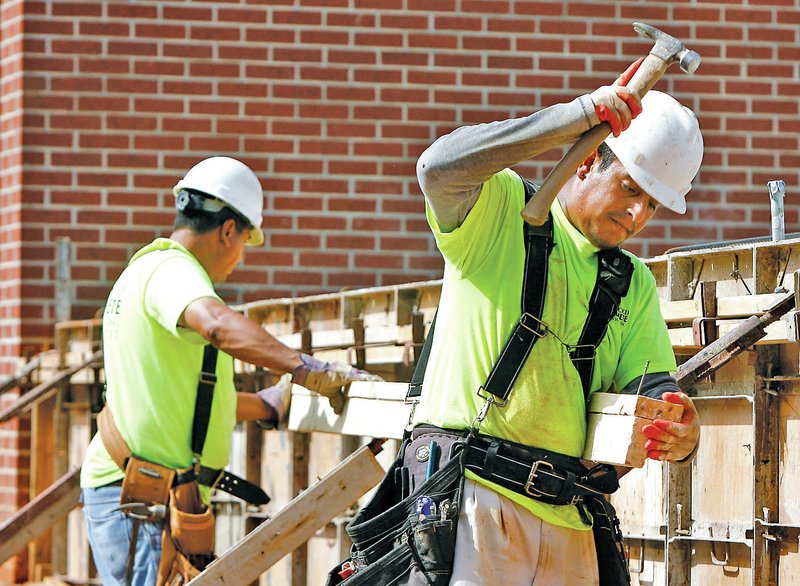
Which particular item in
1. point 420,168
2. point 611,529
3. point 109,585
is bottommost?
point 109,585

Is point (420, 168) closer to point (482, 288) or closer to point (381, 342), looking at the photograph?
point (482, 288)

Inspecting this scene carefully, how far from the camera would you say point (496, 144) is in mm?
3359

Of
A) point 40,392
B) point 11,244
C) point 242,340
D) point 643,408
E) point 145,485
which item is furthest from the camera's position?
point 11,244

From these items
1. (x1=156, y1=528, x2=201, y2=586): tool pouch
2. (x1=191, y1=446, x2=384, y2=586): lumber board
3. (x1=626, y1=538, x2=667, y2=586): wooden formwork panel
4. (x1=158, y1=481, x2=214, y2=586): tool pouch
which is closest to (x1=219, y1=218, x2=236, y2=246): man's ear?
(x1=158, y1=481, x2=214, y2=586): tool pouch

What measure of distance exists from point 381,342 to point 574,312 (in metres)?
2.33

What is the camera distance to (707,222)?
9148 millimetres

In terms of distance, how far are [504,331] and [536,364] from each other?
0.39ft

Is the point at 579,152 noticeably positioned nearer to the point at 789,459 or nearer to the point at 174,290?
the point at 789,459

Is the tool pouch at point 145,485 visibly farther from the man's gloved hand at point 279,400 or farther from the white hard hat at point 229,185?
the white hard hat at point 229,185

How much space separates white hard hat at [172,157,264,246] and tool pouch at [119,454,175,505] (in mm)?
1124

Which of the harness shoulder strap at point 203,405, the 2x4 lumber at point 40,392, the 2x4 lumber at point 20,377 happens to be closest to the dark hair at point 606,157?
the harness shoulder strap at point 203,405

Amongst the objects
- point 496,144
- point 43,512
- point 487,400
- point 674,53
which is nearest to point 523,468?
point 487,400

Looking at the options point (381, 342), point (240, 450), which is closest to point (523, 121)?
point (381, 342)

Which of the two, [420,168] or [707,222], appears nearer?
[420,168]
